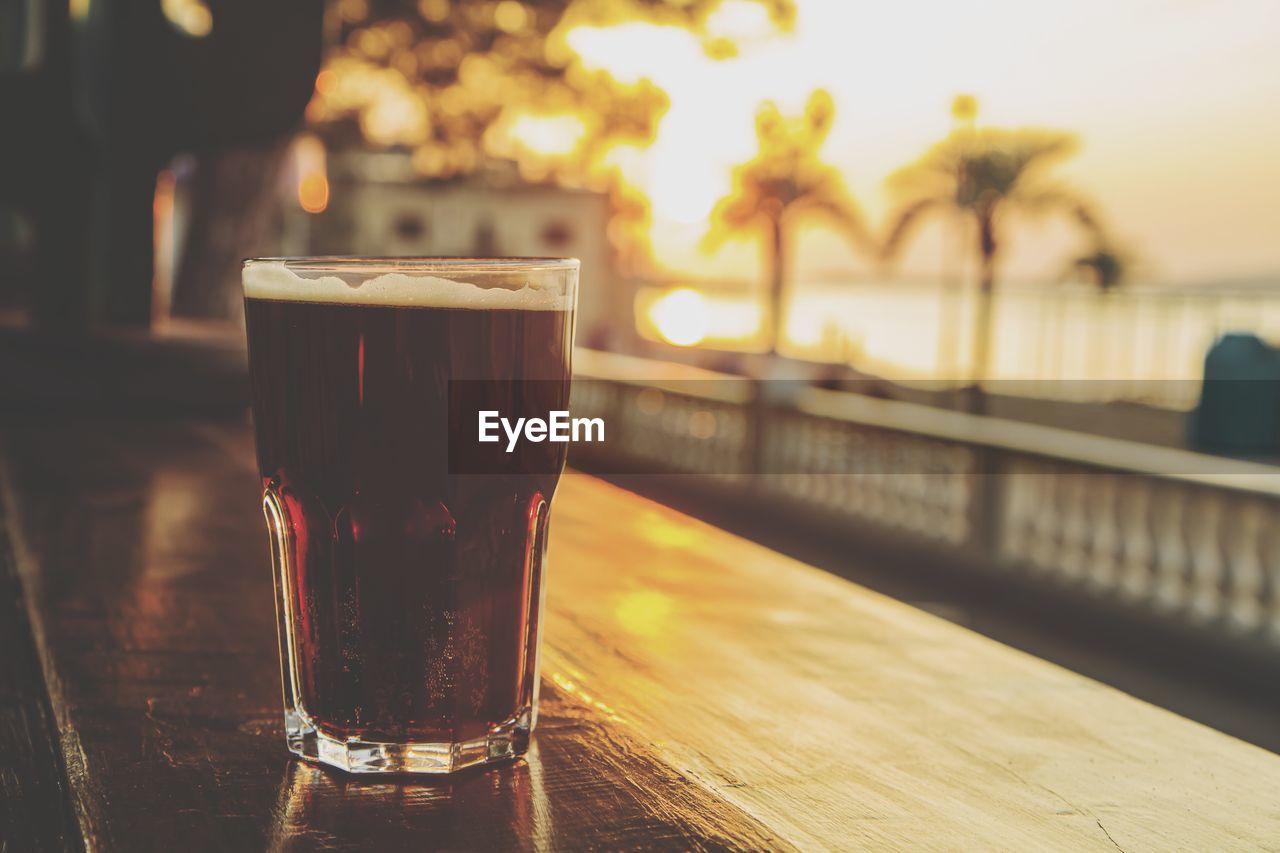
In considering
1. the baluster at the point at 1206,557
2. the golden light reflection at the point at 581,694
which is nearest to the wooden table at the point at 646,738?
the golden light reflection at the point at 581,694

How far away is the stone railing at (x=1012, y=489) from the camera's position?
536 centimetres

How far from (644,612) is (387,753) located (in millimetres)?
371

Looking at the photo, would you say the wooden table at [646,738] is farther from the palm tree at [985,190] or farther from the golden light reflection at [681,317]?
the golden light reflection at [681,317]

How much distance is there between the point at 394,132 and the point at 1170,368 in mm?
8103

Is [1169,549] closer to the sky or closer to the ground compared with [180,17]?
closer to the ground

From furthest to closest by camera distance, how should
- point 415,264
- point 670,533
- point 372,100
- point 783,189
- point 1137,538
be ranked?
point 783,189, point 372,100, point 1137,538, point 670,533, point 415,264

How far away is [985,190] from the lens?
14.1 meters

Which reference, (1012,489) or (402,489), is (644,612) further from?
(1012,489)

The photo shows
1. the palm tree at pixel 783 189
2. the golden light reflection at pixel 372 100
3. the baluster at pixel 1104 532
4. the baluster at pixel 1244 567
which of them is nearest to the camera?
the baluster at pixel 1244 567

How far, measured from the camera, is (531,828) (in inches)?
19.3

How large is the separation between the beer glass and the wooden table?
0.04m

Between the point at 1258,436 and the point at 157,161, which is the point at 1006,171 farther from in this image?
the point at 157,161

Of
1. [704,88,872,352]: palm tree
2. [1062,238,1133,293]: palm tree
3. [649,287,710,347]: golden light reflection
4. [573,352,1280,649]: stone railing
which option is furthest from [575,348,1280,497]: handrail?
[649,287,710,347]: golden light reflection

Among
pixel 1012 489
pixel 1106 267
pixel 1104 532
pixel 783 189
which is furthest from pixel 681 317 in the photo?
pixel 1104 532
